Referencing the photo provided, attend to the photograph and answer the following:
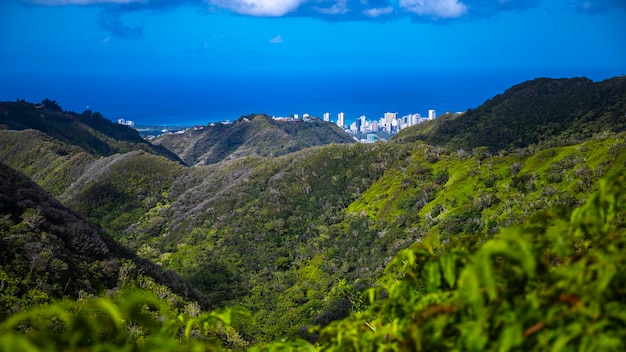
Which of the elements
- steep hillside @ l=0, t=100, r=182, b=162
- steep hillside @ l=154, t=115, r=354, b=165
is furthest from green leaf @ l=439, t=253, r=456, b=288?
steep hillside @ l=154, t=115, r=354, b=165

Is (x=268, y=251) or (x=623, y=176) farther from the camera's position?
(x=268, y=251)

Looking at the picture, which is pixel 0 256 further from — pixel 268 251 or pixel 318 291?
pixel 268 251

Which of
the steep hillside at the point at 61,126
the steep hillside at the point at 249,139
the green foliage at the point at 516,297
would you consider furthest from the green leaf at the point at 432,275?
the steep hillside at the point at 249,139

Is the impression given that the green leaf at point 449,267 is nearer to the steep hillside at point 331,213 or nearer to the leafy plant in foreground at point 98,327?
the leafy plant in foreground at point 98,327

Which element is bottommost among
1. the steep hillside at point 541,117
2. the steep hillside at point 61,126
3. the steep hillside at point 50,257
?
the steep hillside at point 50,257

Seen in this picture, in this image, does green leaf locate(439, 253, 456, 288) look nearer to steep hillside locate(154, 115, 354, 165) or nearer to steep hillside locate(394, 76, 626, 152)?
steep hillside locate(394, 76, 626, 152)

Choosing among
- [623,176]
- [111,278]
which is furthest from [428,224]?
[623,176]
